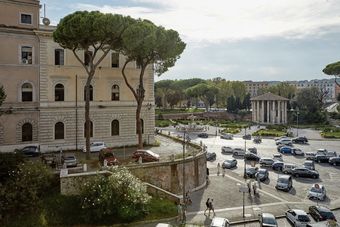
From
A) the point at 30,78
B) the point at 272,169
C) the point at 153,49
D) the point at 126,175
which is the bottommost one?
the point at 272,169

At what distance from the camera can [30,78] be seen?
122 ft

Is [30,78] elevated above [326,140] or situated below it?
above

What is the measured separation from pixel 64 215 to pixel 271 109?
76596mm

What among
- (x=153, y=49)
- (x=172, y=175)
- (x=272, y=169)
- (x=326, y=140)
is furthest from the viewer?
(x=326, y=140)

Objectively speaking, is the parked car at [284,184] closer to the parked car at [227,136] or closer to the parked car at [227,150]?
the parked car at [227,150]

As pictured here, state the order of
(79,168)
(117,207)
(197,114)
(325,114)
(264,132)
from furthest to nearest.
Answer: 1. (197,114)
2. (325,114)
3. (264,132)
4. (79,168)
5. (117,207)

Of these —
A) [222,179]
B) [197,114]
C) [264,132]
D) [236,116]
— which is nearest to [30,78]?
[222,179]

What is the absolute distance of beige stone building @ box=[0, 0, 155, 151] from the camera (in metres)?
36.2

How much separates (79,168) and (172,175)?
7505mm

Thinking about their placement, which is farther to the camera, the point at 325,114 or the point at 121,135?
the point at 325,114

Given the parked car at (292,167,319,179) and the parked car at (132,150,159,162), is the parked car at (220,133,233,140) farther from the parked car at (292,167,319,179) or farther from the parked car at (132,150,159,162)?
the parked car at (132,150,159,162)

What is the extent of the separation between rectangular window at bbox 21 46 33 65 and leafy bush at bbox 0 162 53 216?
1433cm

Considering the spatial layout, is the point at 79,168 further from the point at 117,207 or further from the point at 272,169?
the point at 272,169

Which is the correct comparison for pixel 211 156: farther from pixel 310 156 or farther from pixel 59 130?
pixel 59 130
